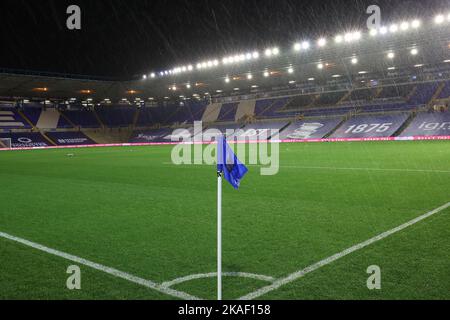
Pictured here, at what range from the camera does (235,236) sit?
6.18 m

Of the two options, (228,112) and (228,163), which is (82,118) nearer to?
(228,112)

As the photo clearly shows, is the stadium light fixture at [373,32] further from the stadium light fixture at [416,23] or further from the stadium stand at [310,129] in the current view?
the stadium stand at [310,129]

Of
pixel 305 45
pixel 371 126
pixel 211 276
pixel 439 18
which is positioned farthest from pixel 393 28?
pixel 211 276

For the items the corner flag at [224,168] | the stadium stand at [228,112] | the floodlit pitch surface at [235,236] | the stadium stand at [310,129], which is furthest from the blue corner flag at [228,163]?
the stadium stand at [228,112]

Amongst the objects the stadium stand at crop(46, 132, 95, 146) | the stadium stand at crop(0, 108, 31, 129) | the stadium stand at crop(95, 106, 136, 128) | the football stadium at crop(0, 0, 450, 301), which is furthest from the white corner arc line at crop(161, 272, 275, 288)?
the stadium stand at crop(95, 106, 136, 128)

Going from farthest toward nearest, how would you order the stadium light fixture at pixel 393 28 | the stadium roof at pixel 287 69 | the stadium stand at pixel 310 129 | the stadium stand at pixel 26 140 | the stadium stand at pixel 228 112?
1. the stadium stand at pixel 228 112
2. the stadium stand at pixel 26 140
3. the stadium stand at pixel 310 129
4. the stadium roof at pixel 287 69
5. the stadium light fixture at pixel 393 28

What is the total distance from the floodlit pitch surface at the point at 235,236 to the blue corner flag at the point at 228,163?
112cm

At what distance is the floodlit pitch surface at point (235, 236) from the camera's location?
4184 millimetres

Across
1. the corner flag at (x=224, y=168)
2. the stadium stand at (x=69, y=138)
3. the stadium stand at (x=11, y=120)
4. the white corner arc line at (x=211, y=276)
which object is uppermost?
the stadium stand at (x=11, y=120)

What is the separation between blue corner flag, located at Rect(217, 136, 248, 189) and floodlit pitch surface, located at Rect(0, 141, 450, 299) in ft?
3.66

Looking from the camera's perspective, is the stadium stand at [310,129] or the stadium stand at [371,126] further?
the stadium stand at [310,129]

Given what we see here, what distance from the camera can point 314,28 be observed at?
28.8 meters

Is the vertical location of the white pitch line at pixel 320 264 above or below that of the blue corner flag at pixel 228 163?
below

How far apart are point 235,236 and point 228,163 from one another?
205 centimetres
